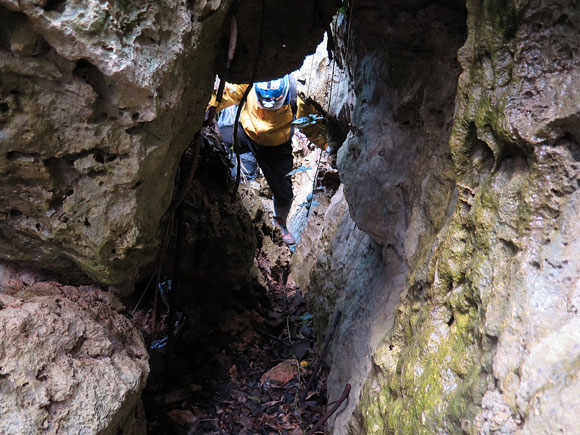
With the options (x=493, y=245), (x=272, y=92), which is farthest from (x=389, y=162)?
(x=272, y=92)

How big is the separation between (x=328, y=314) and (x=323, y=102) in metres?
2.83

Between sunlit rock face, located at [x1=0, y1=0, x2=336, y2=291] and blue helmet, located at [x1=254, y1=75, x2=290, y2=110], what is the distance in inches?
109

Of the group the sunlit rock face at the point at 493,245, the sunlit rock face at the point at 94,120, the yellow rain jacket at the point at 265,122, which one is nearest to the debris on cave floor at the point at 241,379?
the sunlit rock face at the point at 493,245

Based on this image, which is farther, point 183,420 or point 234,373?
point 234,373

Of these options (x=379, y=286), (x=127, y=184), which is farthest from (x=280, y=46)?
(x=379, y=286)

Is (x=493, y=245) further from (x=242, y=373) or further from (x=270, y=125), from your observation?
(x=270, y=125)

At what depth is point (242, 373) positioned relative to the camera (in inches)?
148

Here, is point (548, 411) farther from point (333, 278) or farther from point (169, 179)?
point (333, 278)

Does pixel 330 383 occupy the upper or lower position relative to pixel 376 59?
lower

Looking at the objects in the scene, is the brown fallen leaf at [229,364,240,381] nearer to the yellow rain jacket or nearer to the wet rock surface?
the wet rock surface

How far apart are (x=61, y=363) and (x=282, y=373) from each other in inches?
93.9

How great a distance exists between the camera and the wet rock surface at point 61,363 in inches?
58.4

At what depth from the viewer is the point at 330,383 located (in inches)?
116

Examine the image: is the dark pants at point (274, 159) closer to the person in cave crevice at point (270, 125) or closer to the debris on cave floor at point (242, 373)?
the person in cave crevice at point (270, 125)
